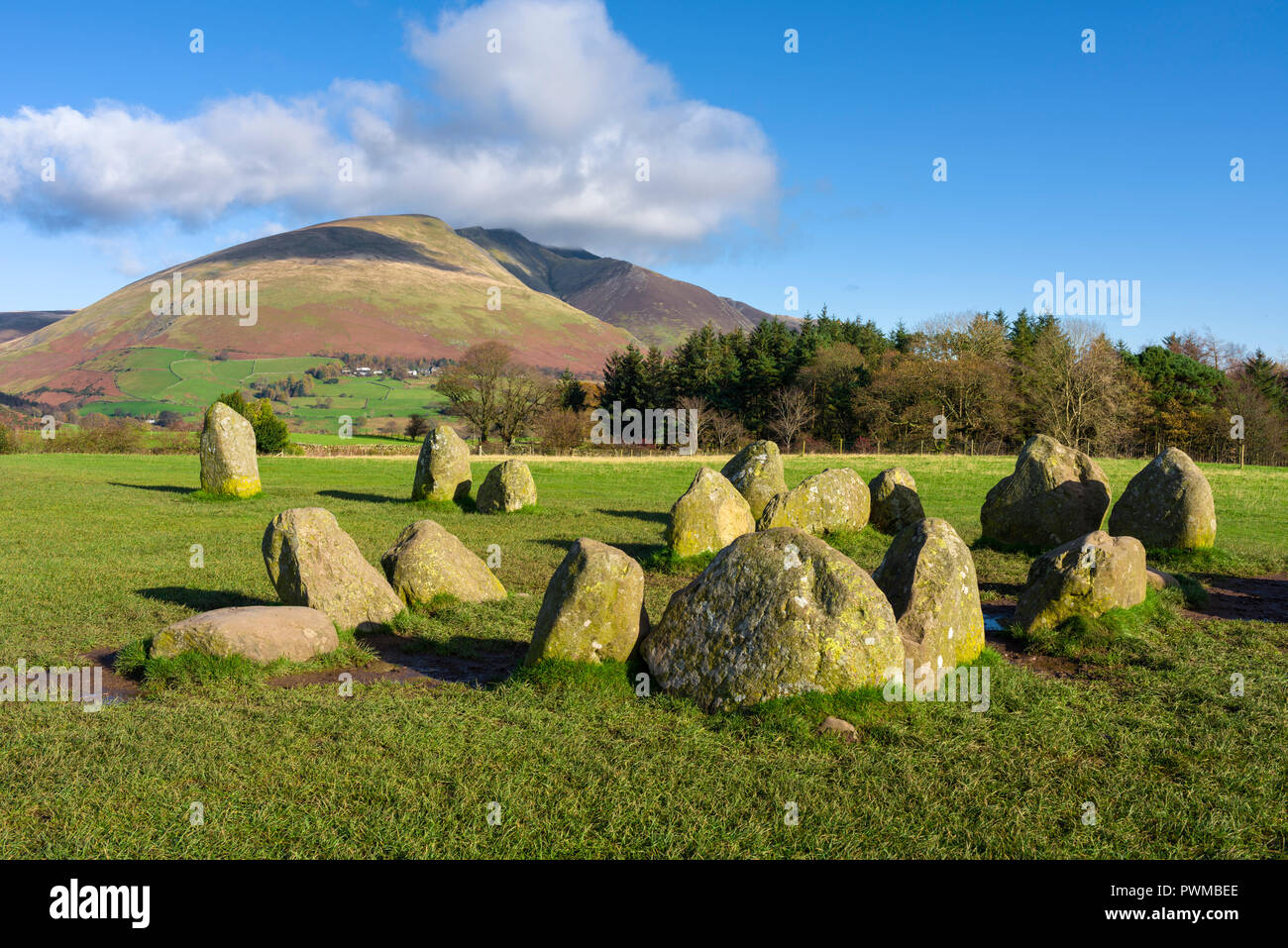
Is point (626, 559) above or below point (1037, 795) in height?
above

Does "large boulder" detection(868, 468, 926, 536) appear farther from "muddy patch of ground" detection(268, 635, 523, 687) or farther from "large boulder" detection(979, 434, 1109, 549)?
"muddy patch of ground" detection(268, 635, 523, 687)

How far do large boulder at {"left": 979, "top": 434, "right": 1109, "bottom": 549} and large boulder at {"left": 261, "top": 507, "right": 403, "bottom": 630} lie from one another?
12.1 meters

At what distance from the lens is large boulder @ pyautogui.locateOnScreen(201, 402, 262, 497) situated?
23359 mm

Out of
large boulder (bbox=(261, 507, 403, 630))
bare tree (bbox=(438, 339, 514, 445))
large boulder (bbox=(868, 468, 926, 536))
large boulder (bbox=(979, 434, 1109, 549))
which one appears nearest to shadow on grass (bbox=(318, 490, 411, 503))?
large boulder (bbox=(868, 468, 926, 536))

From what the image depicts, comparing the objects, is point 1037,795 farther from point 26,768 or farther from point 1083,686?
point 26,768

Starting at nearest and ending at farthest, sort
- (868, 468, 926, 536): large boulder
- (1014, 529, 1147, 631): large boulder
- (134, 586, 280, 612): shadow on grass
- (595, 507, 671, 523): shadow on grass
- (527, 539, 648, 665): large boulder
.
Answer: (527, 539, 648, 665): large boulder → (1014, 529, 1147, 631): large boulder → (134, 586, 280, 612): shadow on grass → (868, 468, 926, 536): large boulder → (595, 507, 671, 523): shadow on grass

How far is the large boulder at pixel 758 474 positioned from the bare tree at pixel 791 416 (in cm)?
4299

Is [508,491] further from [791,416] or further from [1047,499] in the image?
[791,416]

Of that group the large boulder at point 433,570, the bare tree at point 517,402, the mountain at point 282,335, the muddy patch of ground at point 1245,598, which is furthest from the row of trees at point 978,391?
the mountain at point 282,335

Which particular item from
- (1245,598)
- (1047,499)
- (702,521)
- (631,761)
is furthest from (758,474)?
(631,761)

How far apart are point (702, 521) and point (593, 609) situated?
23.4ft

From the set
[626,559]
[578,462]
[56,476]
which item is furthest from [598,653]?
[578,462]

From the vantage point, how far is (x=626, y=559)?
312 inches

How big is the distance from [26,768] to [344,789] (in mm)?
2510
